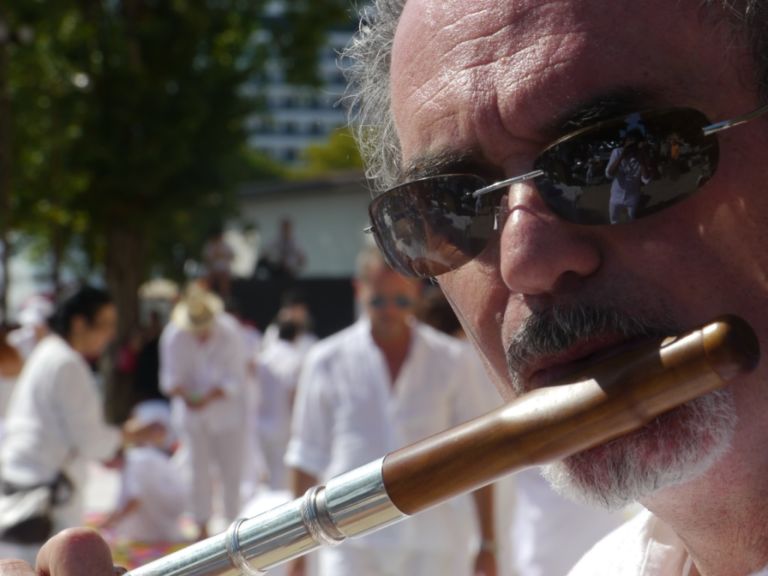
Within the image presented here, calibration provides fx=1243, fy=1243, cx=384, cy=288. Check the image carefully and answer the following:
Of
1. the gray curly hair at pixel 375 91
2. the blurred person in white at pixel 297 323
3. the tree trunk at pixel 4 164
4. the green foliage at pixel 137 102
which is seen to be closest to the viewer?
the gray curly hair at pixel 375 91

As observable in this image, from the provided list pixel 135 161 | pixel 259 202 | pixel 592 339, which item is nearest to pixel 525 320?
pixel 592 339

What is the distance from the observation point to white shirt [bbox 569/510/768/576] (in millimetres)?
1609

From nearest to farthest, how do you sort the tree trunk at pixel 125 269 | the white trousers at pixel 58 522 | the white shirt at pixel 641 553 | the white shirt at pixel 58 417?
the white shirt at pixel 641 553 → the white trousers at pixel 58 522 → the white shirt at pixel 58 417 → the tree trunk at pixel 125 269

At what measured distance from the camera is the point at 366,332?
5312 mm

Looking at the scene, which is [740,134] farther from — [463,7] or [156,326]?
[156,326]

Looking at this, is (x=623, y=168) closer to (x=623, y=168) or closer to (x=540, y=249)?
(x=623, y=168)

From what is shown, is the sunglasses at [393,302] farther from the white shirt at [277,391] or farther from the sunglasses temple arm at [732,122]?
the white shirt at [277,391]

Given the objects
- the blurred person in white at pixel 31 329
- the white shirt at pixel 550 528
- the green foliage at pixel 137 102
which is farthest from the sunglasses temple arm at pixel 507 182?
the green foliage at pixel 137 102

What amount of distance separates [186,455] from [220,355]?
87 centimetres

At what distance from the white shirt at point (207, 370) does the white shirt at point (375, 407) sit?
439cm

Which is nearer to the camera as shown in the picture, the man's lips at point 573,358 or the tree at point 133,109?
the man's lips at point 573,358

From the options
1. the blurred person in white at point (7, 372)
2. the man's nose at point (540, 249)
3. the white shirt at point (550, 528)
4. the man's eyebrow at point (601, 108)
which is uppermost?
the blurred person in white at point (7, 372)

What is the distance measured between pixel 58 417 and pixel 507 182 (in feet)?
17.2

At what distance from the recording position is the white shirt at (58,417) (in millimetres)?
6148
